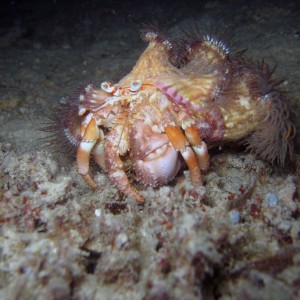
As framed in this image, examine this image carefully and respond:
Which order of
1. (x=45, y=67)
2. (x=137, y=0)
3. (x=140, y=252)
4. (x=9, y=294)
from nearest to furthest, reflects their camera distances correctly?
1. (x=9, y=294)
2. (x=140, y=252)
3. (x=45, y=67)
4. (x=137, y=0)

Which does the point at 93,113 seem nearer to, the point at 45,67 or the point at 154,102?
the point at 154,102

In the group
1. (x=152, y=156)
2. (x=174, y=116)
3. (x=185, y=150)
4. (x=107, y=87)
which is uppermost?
(x=107, y=87)

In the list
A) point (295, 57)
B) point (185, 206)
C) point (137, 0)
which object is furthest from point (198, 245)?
point (137, 0)

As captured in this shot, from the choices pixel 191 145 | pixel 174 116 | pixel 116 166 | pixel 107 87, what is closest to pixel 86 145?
pixel 116 166

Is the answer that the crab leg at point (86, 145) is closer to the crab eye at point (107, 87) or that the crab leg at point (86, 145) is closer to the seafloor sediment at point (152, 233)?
the seafloor sediment at point (152, 233)

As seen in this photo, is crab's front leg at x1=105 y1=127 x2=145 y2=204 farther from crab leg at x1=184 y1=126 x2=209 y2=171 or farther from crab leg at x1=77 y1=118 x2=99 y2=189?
crab leg at x1=184 y1=126 x2=209 y2=171

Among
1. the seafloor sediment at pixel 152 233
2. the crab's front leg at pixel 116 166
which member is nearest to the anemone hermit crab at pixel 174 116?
the crab's front leg at pixel 116 166

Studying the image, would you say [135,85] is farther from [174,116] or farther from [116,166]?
[116,166]
